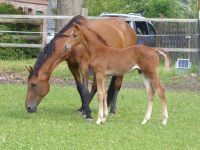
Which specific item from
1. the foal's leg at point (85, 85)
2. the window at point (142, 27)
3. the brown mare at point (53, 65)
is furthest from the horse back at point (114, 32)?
the window at point (142, 27)

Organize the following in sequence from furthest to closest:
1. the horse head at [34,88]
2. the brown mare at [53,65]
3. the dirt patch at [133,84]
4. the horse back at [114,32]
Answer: the dirt patch at [133,84] < the horse back at [114,32] < the horse head at [34,88] < the brown mare at [53,65]

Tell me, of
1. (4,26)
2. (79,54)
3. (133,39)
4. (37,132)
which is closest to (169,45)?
(4,26)

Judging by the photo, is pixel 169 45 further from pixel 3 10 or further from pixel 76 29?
pixel 76 29

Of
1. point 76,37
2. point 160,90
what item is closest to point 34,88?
point 76,37

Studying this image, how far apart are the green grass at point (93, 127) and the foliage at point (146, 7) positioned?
993 inches

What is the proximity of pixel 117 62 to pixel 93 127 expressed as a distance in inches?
49.0

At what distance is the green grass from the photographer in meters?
8.89

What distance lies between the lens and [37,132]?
9789 mm

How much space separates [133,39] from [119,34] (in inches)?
24.8

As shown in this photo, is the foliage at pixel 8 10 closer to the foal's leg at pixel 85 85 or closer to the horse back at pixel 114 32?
the horse back at pixel 114 32

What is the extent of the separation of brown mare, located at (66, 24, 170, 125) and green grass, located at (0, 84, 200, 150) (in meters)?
0.47

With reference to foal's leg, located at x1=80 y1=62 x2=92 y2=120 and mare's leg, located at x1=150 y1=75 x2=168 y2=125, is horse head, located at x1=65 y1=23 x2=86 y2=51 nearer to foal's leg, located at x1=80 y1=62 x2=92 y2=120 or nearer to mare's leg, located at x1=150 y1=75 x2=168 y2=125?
foal's leg, located at x1=80 y1=62 x2=92 y2=120

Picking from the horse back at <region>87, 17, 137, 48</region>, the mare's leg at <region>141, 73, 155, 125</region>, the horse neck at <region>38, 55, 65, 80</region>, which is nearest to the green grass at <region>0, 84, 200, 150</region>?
the mare's leg at <region>141, 73, 155, 125</region>

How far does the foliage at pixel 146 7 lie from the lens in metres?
40.1
